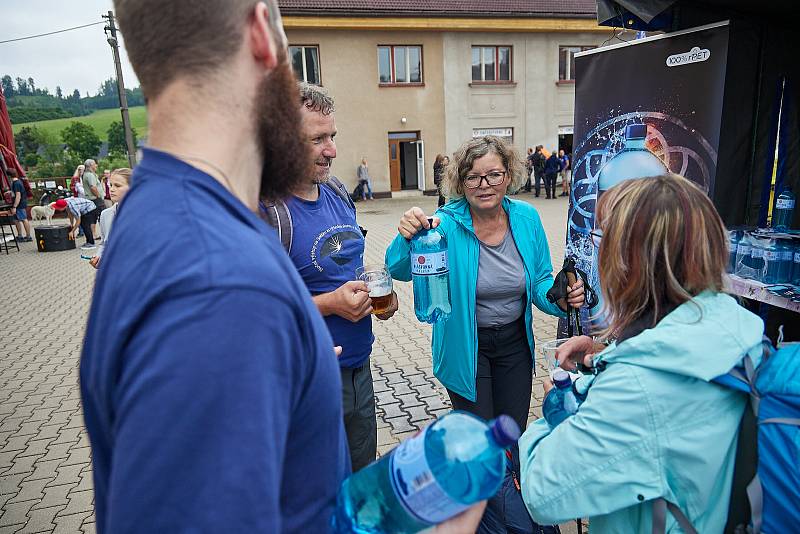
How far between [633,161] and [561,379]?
2.86 m

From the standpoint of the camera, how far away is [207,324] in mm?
672

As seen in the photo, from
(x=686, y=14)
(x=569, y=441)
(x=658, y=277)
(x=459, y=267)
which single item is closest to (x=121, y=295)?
(x=569, y=441)

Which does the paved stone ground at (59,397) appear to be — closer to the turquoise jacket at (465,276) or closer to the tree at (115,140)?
the turquoise jacket at (465,276)

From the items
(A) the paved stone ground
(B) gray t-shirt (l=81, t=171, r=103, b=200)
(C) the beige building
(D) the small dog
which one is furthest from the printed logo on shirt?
(C) the beige building

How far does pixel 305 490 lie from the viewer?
88 cm

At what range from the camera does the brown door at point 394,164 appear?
21953mm

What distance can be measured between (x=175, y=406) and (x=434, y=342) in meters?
2.42

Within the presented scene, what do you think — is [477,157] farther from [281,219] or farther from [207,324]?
[207,324]

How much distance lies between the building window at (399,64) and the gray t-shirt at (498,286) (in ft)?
64.9

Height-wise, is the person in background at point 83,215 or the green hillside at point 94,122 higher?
the green hillside at point 94,122

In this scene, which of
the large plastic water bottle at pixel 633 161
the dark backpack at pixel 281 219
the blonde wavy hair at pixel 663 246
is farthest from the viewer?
the large plastic water bottle at pixel 633 161

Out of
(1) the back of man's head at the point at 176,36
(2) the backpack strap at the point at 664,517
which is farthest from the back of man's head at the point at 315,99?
(2) the backpack strap at the point at 664,517

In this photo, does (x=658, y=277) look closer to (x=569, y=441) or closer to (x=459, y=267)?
(x=569, y=441)

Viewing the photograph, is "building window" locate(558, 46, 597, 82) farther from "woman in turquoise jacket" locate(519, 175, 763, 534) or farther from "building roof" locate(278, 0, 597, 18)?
"woman in turquoise jacket" locate(519, 175, 763, 534)
